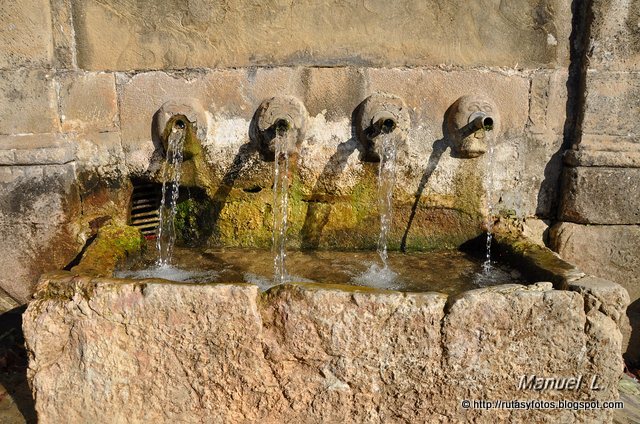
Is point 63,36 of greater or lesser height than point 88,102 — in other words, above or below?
above

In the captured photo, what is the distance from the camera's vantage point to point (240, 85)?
10.9 ft

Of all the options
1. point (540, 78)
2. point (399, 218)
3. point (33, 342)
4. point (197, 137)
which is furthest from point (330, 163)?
point (33, 342)

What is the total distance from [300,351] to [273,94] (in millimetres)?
1829

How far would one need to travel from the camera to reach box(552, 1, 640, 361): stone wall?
3.08 meters

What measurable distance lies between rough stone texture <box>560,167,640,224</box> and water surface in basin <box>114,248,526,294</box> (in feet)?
2.26

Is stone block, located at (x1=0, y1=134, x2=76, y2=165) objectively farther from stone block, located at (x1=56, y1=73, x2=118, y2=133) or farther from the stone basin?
the stone basin

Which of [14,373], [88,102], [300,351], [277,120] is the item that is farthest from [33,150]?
[300,351]

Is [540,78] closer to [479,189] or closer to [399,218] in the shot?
[479,189]

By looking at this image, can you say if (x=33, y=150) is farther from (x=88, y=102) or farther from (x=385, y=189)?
(x=385, y=189)

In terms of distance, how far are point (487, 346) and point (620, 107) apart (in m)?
1.99

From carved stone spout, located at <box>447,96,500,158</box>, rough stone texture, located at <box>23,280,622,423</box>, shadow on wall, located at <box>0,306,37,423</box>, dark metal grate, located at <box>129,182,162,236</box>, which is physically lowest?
shadow on wall, located at <box>0,306,37,423</box>

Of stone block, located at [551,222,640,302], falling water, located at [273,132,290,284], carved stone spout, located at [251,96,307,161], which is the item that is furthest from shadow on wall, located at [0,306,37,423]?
stone block, located at [551,222,640,302]

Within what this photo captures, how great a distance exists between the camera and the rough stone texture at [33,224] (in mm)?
3141

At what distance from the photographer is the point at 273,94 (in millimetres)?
3330
